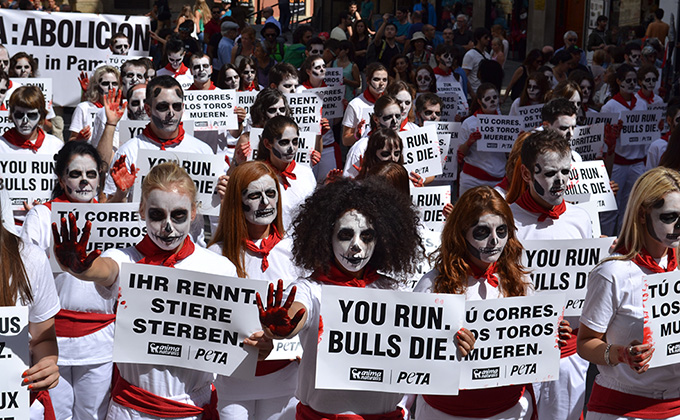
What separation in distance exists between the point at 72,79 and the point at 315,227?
8287 millimetres

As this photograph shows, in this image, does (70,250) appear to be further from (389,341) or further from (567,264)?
(567,264)

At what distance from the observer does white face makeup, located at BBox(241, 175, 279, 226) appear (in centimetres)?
549

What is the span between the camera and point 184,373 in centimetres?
465

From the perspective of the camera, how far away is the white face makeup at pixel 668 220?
15.0 feet

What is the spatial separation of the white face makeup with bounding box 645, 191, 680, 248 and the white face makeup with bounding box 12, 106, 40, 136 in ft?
16.5

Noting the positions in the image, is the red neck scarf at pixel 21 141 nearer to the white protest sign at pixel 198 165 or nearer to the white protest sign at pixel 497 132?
the white protest sign at pixel 198 165

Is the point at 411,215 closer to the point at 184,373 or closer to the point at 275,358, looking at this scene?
the point at 275,358

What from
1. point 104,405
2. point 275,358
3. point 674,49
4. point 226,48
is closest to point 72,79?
point 226,48

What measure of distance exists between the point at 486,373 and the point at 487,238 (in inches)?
24.6

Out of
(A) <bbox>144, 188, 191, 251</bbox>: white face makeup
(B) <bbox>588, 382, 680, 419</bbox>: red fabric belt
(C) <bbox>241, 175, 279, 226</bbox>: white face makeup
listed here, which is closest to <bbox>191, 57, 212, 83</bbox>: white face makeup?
(C) <bbox>241, 175, 279, 226</bbox>: white face makeup

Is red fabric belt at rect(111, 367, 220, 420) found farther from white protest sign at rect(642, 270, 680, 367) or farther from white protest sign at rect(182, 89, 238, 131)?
white protest sign at rect(182, 89, 238, 131)

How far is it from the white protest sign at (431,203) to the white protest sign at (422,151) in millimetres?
1328

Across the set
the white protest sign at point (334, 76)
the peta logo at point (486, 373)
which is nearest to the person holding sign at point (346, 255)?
the peta logo at point (486, 373)

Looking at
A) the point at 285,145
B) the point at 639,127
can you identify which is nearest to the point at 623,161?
the point at 639,127
